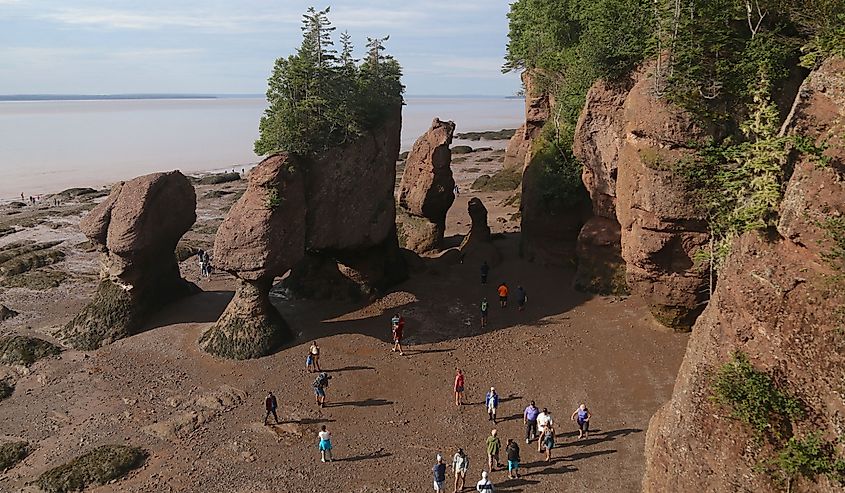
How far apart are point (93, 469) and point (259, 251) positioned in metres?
8.97

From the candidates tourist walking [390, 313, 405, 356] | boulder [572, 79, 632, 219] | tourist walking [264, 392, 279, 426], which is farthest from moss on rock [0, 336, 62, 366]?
boulder [572, 79, 632, 219]

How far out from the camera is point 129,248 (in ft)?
79.0

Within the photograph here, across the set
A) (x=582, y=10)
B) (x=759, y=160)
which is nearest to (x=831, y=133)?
(x=759, y=160)

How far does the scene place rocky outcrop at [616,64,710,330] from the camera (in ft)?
62.0

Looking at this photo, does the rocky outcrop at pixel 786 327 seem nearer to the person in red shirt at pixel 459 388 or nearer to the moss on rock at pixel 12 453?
the person in red shirt at pixel 459 388

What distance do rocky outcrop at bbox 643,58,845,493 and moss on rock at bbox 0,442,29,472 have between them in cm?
1745

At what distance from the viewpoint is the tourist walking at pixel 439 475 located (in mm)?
14492

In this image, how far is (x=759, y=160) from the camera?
400 inches

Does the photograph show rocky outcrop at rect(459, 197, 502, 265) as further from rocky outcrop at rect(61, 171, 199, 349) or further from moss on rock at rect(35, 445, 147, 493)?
moss on rock at rect(35, 445, 147, 493)

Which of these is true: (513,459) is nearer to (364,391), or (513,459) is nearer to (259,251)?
(364,391)

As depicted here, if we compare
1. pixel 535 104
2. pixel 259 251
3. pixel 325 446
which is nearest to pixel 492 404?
pixel 325 446

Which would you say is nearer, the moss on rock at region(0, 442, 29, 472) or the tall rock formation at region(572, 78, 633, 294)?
the moss on rock at region(0, 442, 29, 472)

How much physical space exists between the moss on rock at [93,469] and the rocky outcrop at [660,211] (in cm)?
1757

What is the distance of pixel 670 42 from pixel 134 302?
2310 centimetres
